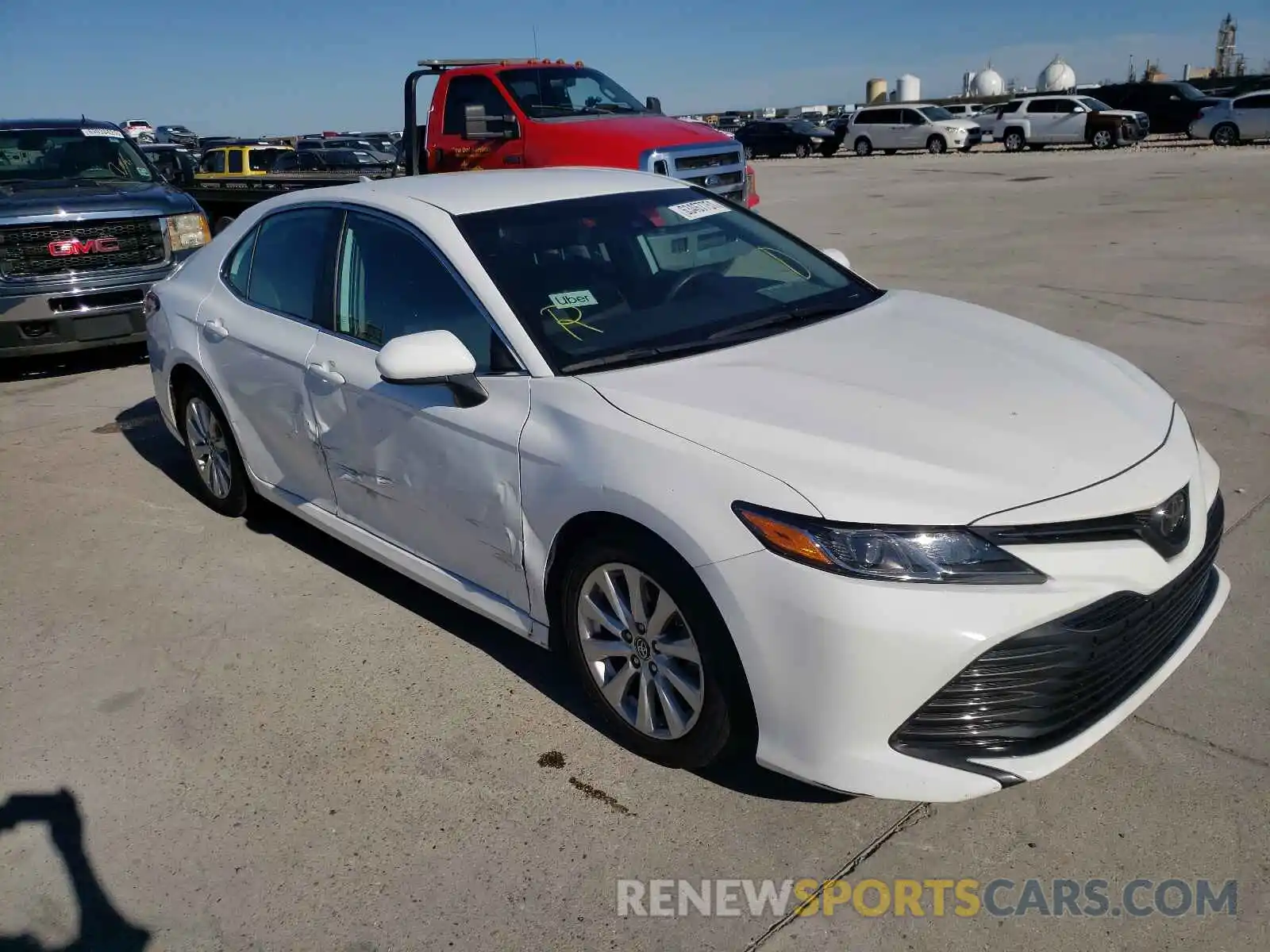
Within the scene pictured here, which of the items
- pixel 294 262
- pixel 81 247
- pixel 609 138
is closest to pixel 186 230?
pixel 81 247

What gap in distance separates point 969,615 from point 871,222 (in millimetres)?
14591

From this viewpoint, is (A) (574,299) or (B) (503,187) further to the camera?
(B) (503,187)

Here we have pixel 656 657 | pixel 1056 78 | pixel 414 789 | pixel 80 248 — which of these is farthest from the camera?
pixel 1056 78

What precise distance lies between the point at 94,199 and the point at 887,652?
8270mm

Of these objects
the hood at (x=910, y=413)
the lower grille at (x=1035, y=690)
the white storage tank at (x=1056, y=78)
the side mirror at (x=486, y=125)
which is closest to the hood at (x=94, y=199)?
the side mirror at (x=486, y=125)

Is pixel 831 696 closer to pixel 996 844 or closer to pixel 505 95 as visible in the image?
pixel 996 844

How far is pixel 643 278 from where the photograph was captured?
379cm

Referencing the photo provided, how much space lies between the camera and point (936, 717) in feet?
8.43

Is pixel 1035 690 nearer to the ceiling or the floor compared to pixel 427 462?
nearer to the floor

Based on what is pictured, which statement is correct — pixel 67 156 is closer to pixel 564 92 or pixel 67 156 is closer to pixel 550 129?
pixel 550 129

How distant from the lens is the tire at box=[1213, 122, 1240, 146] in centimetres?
3153

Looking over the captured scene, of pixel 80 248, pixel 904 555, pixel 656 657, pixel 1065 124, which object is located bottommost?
pixel 656 657

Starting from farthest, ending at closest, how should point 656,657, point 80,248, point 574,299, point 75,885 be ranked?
point 80,248 < point 574,299 < point 656,657 < point 75,885

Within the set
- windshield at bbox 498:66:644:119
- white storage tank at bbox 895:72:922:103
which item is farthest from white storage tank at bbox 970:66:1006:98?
windshield at bbox 498:66:644:119
